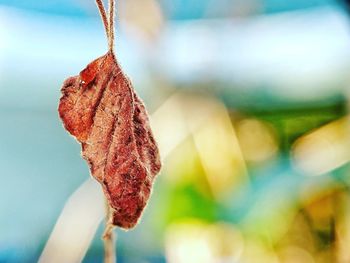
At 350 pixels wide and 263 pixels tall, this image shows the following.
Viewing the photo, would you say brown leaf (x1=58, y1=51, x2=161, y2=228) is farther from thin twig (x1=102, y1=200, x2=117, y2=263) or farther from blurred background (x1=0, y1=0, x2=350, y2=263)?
blurred background (x1=0, y1=0, x2=350, y2=263)

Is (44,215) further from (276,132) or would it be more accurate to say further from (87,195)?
(276,132)

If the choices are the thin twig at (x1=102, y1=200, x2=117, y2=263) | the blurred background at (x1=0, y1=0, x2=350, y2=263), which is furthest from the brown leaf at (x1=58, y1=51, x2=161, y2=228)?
the blurred background at (x1=0, y1=0, x2=350, y2=263)

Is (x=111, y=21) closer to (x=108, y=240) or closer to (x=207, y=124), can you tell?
(x=108, y=240)

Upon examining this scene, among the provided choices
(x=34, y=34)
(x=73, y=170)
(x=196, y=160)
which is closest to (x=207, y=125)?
(x=196, y=160)

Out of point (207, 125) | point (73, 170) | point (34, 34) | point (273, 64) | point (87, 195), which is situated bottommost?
point (87, 195)

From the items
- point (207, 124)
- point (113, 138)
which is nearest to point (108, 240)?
point (113, 138)

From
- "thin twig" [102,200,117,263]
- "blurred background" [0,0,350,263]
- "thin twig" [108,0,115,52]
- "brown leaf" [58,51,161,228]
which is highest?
"blurred background" [0,0,350,263]
